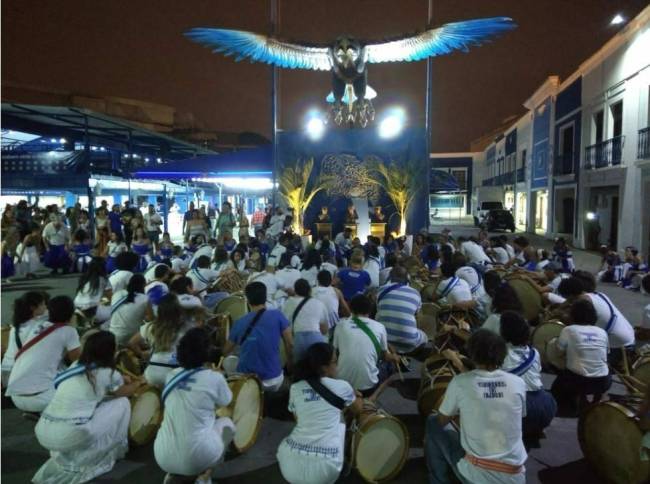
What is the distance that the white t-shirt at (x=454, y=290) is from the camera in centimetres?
606

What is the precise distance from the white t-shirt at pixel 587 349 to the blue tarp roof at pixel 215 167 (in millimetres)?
12599

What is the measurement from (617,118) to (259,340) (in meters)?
18.0

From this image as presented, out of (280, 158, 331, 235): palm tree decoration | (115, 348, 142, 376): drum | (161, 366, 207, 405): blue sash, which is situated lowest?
(115, 348, 142, 376): drum

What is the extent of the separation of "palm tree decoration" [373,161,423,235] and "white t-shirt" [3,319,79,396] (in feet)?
44.1

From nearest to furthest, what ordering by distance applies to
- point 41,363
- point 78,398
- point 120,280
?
point 78,398 → point 41,363 → point 120,280

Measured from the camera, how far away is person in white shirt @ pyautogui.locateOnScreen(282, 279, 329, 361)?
501 cm

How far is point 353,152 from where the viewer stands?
57.2 feet

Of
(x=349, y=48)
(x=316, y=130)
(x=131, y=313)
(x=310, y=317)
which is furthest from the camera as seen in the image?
(x=316, y=130)

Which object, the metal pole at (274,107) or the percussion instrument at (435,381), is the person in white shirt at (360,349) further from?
the metal pole at (274,107)

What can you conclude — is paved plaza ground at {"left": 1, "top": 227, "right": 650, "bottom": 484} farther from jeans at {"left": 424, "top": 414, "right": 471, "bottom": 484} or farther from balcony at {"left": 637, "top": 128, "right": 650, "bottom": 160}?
balcony at {"left": 637, "top": 128, "right": 650, "bottom": 160}

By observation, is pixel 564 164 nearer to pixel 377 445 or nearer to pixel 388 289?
pixel 388 289

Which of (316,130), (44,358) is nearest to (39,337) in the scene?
(44,358)

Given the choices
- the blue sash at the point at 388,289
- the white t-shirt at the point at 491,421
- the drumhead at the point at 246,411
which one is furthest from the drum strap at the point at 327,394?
the blue sash at the point at 388,289

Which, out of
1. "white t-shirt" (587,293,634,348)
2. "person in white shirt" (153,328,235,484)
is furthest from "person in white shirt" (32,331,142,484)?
"white t-shirt" (587,293,634,348)
